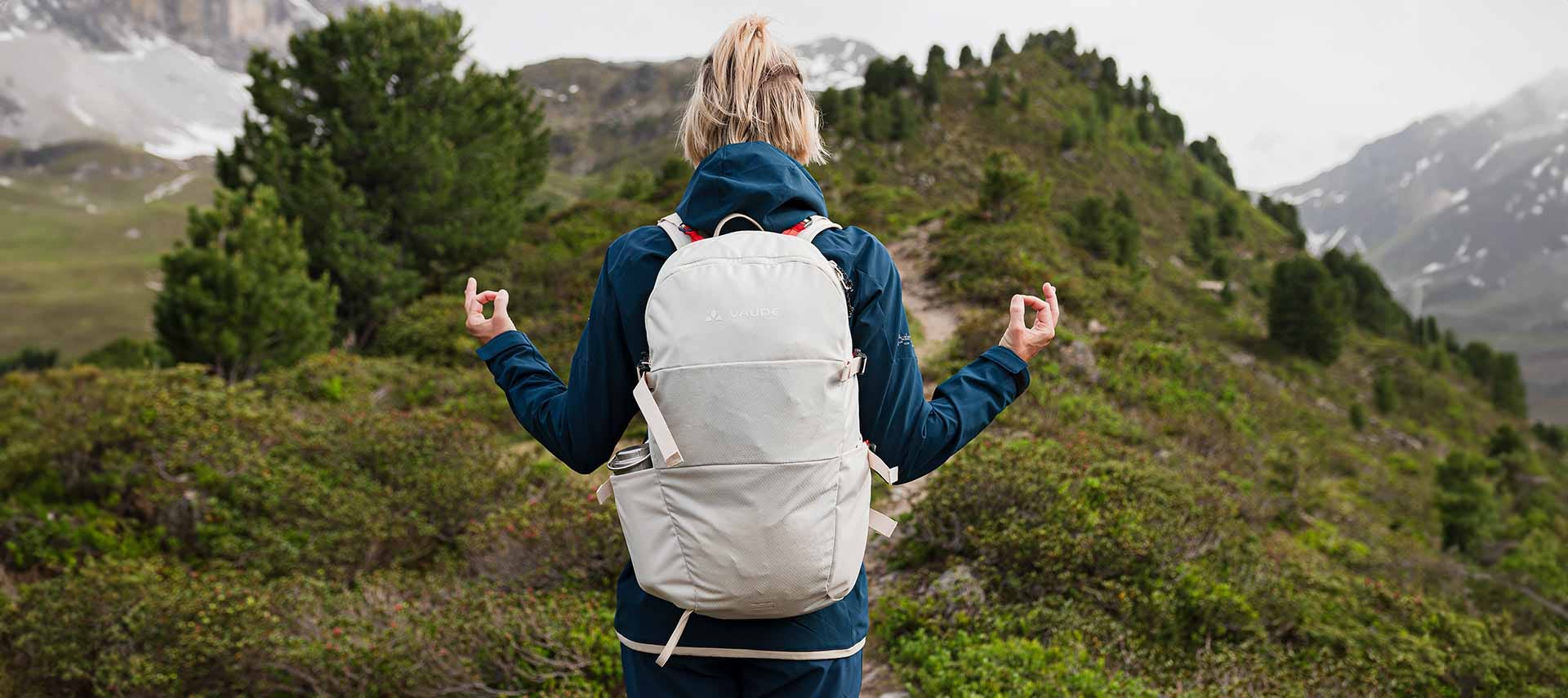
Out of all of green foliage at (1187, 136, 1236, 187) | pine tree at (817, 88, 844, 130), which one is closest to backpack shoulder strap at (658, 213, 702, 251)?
pine tree at (817, 88, 844, 130)

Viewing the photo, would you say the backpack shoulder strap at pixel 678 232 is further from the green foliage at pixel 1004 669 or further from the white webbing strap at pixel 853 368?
the green foliage at pixel 1004 669

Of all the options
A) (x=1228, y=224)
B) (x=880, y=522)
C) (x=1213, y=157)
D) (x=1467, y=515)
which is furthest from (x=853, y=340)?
(x=1213, y=157)

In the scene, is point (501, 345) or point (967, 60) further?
point (967, 60)

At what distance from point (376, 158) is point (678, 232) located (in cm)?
1597

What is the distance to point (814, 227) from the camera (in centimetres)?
142

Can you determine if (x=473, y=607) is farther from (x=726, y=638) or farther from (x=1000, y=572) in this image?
(x=726, y=638)

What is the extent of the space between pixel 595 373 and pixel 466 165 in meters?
17.3

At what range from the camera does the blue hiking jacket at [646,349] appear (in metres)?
1.36

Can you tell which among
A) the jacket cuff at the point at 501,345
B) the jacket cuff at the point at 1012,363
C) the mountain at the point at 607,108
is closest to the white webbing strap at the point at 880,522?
the jacket cuff at the point at 1012,363

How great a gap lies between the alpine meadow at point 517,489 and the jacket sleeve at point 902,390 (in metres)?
2.29

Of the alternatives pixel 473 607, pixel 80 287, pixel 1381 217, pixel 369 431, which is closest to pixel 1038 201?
pixel 369 431

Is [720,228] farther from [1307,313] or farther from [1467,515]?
[1307,313]

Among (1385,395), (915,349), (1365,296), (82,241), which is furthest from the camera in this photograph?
(82,241)

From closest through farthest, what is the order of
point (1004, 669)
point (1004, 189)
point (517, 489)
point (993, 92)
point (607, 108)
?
1. point (1004, 669)
2. point (517, 489)
3. point (1004, 189)
4. point (993, 92)
5. point (607, 108)
